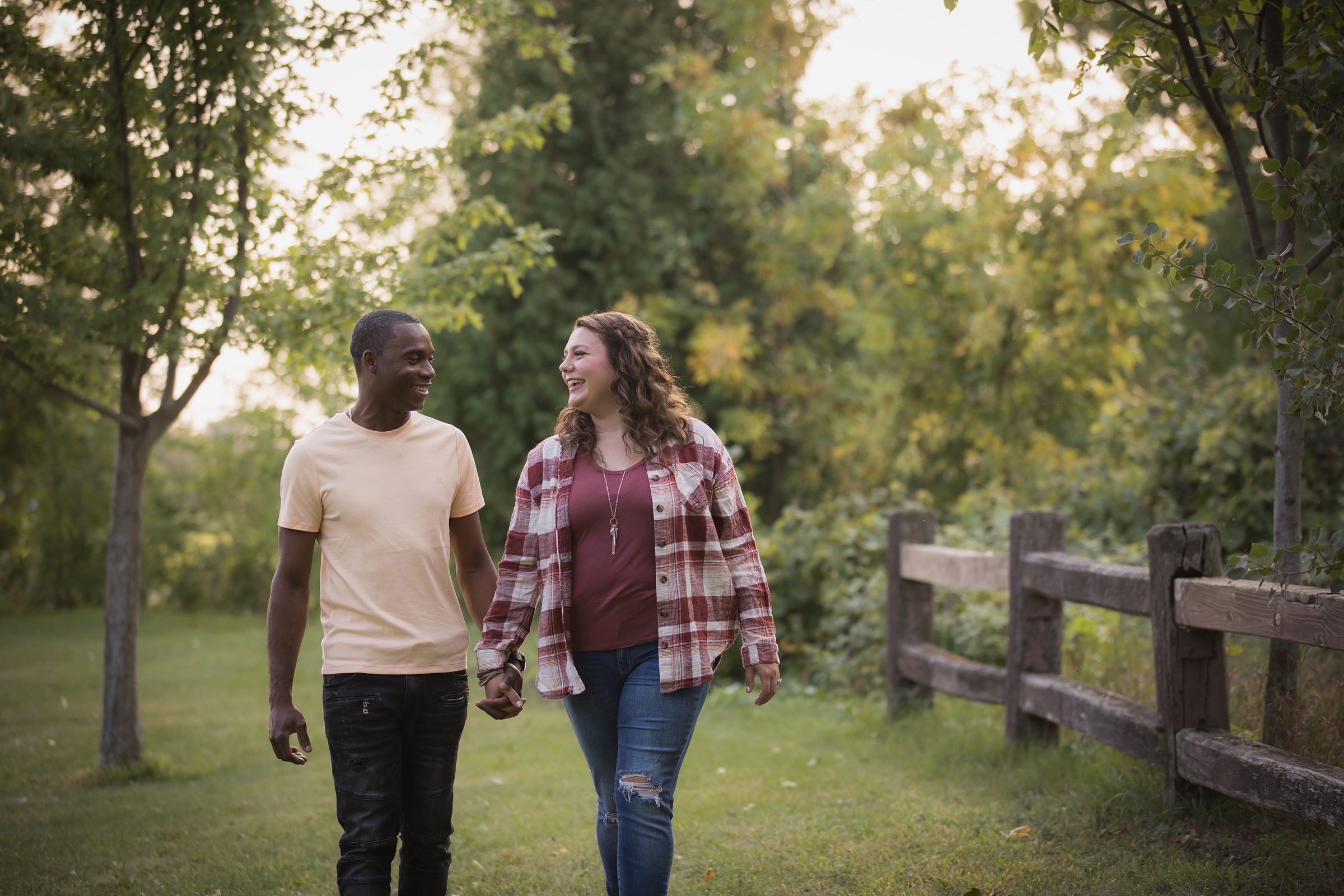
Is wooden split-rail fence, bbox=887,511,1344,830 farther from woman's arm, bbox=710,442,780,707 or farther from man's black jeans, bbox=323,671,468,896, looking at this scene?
man's black jeans, bbox=323,671,468,896

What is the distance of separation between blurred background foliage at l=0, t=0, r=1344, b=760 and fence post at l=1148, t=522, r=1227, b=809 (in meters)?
5.60

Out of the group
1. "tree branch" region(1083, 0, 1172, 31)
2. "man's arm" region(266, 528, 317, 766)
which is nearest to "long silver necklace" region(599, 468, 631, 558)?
"man's arm" region(266, 528, 317, 766)

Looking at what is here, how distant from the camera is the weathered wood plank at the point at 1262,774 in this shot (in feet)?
A: 11.1

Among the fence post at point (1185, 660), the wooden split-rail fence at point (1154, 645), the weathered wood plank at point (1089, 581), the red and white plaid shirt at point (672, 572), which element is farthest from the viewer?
the weathered wood plank at point (1089, 581)

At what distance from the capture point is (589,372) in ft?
11.1

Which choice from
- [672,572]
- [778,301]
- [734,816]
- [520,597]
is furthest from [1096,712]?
[778,301]

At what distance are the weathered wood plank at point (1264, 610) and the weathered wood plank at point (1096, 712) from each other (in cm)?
57

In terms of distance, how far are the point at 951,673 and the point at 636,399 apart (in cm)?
372

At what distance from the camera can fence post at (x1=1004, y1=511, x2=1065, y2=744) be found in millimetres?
5641

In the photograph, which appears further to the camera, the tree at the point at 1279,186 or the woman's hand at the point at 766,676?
the tree at the point at 1279,186

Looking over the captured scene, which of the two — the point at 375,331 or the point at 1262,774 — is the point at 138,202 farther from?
the point at 1262,774

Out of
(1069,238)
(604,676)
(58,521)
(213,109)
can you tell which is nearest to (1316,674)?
(604,676)

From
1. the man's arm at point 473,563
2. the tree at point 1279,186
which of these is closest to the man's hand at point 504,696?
the man's arm at point 473,563

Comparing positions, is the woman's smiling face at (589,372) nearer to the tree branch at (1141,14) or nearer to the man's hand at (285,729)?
the man's hand at (285,729)
